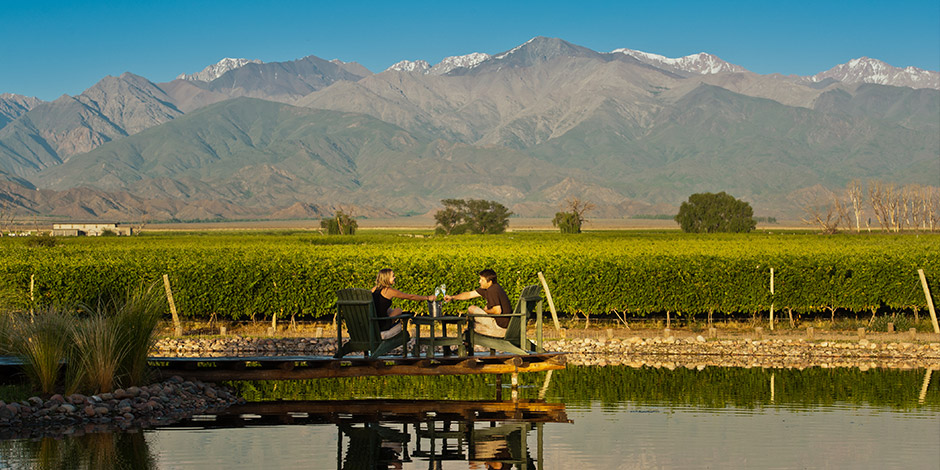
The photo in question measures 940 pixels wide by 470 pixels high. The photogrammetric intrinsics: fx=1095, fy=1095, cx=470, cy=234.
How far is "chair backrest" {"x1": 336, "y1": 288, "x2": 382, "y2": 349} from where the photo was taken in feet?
48.7

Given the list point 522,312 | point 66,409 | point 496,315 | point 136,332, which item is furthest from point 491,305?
point 66,409

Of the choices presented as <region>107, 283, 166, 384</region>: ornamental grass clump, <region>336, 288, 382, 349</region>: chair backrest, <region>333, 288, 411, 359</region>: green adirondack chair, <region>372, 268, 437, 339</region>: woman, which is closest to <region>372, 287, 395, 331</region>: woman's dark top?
<region>372, 268, 437, 339</region>: woman

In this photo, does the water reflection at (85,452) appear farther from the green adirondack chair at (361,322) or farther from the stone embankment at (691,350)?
the stone embankment at (691,350)

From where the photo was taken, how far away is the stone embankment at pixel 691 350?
2202cm

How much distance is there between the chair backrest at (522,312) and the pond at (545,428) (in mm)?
833

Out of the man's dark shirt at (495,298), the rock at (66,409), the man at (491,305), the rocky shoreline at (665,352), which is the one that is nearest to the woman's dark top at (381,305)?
the man at (491,305)

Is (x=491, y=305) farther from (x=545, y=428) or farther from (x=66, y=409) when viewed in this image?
(x=66, y=409)

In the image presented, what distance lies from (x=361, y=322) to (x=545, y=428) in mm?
2974

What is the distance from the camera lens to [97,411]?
14422mm

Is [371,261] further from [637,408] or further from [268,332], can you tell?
[637,408]

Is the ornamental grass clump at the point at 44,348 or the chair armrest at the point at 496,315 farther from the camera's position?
the chair armrest at the point at 496,315

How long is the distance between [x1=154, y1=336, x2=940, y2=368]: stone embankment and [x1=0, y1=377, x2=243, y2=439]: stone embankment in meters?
8.33

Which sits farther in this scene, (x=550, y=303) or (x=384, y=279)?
(x=550, y=303)

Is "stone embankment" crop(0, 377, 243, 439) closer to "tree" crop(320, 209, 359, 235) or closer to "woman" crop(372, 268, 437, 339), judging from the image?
"woman" crop(372, 268, 437, 339)
